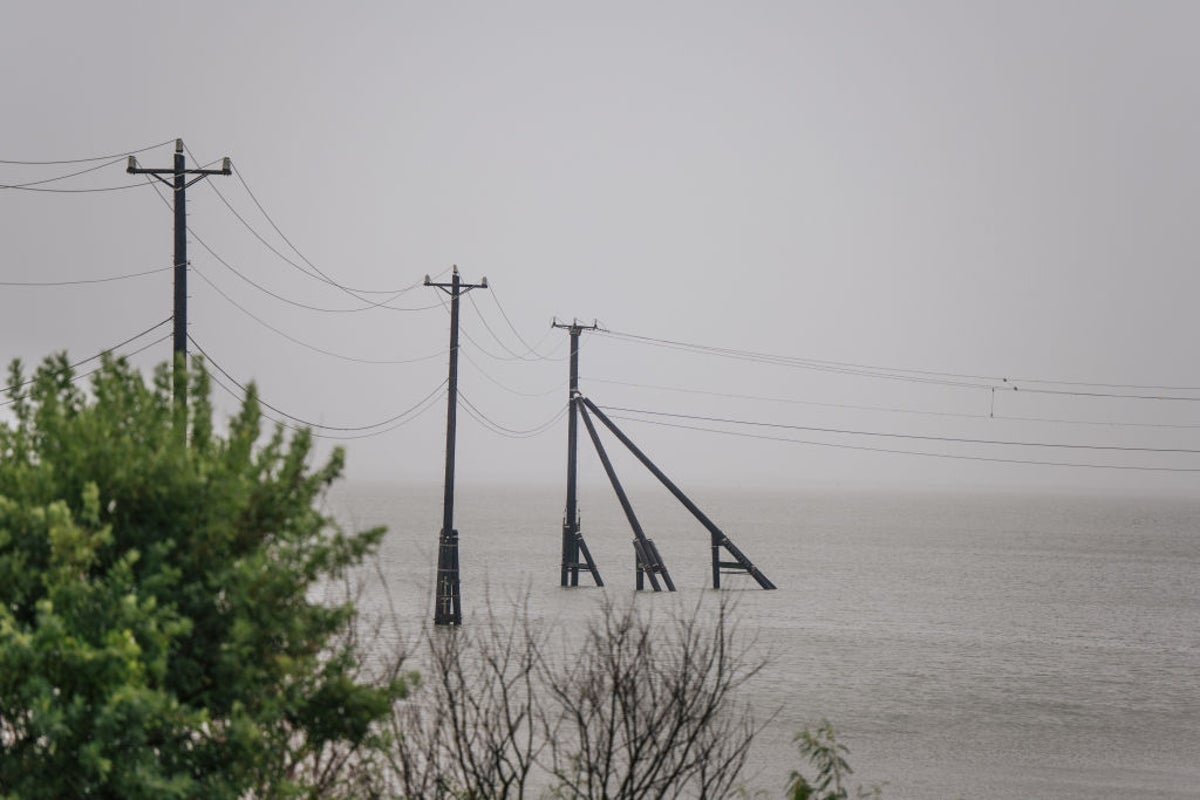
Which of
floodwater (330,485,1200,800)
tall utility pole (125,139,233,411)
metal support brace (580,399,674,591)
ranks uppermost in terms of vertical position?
tall utility pole (125,139,233,411)

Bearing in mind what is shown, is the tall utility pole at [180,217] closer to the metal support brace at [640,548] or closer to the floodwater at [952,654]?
the floodwater at [952,654]

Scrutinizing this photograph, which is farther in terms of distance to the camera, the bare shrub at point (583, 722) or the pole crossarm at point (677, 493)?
the pole crossarm at point (677, 493)

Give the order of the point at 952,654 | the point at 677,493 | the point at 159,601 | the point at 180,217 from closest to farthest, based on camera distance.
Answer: the point at 159,601, the point at 180,217, the point at 952,654, the point at 677,493

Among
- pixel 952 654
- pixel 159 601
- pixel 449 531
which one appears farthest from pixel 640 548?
pixel 159 601

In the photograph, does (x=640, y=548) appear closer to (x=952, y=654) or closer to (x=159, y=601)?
(x=952, y=654)

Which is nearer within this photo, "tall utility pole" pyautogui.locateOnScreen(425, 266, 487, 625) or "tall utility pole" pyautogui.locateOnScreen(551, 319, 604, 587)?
"tall utility pole" pyautogui.locateOnScreen(425, 266, 487, 625)

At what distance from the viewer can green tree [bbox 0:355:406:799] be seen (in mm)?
7316

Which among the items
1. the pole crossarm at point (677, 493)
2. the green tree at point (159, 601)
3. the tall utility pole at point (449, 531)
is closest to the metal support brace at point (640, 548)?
the pole crossarm at point (677, 493)

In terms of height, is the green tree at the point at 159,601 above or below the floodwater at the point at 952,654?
above

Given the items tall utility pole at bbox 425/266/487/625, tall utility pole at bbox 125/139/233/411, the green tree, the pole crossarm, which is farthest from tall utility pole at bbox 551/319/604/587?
the green tree

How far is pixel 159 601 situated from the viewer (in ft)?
26.4

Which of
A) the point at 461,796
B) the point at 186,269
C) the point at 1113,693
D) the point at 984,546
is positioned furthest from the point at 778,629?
the point at 984,546

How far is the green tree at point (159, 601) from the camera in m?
7.32

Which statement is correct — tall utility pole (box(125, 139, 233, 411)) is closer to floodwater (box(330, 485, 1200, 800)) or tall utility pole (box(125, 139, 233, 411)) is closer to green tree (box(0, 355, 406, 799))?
floodwater (box(330, 485, 1200, 800))
